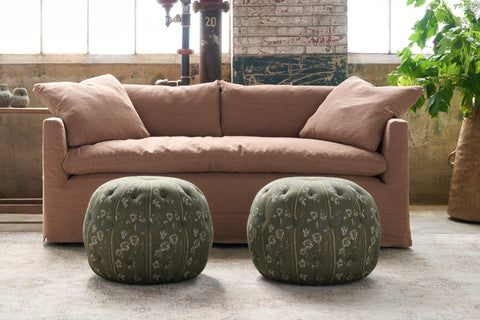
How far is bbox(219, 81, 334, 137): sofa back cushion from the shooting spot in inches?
143

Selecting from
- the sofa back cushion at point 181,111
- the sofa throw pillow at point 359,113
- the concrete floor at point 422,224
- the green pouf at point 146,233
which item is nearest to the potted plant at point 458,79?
the concrete floor at point 422,224

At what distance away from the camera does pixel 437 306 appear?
1897 millimetres

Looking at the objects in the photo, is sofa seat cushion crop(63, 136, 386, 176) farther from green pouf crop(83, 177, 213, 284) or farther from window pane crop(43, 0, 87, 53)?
window pane crop(43, 0, 87, 53)

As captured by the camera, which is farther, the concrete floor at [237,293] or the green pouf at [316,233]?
the green pouf at [316,233]

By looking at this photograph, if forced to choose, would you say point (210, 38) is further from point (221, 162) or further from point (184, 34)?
point (221, 162)

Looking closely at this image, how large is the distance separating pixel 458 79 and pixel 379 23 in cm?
173

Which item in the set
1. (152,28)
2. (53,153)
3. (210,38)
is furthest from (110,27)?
(53,153)

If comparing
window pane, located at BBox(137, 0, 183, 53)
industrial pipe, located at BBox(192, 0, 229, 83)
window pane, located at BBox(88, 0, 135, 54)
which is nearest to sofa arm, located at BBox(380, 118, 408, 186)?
industrial pipe, located at BBox(192, 0, 229, 83)

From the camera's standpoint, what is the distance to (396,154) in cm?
296

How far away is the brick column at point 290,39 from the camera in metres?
4.95

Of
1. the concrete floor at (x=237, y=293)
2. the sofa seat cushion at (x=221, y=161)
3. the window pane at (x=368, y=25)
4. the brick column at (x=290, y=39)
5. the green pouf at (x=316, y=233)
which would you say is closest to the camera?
the concrete floor at (x=237, y=293)

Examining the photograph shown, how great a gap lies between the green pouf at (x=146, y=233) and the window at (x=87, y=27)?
3.47m

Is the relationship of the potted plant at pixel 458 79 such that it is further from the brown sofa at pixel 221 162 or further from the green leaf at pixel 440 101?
the brown sofa at pixel 221 162

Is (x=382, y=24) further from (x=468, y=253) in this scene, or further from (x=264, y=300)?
(x=264, y=300)
